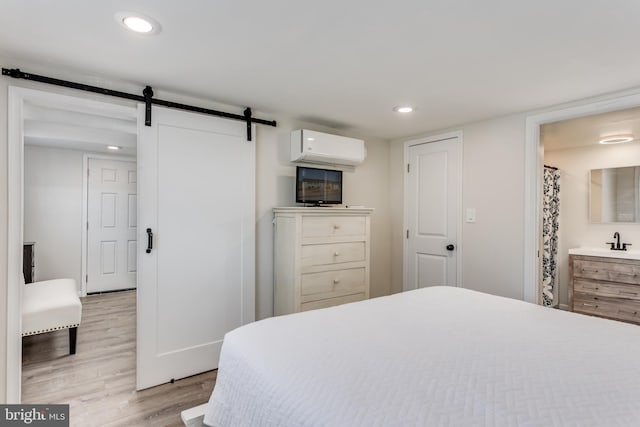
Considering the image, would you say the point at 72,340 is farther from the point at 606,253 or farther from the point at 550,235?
the point at 606,253

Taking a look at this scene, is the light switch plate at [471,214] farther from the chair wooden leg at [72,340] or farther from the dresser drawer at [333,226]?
the chair wooden leg at [72,340]

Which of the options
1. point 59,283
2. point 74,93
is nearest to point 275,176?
point 74,93

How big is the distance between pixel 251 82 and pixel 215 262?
1.44 m

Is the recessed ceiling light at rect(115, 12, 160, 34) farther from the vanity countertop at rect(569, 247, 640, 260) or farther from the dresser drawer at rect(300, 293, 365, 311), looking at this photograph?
the vanity countertop at rect(569, 247, 640, 260)

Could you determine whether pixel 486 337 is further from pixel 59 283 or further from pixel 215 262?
pixel 59 283

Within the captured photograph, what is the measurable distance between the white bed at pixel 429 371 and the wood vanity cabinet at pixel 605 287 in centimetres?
243

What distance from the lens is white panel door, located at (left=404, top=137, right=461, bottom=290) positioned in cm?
340

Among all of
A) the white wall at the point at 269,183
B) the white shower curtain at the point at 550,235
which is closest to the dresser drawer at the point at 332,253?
the white wall at the point at 269,183

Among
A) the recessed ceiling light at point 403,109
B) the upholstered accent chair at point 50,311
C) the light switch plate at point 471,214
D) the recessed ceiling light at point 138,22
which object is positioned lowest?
the upholstered accent chair at point 50,311

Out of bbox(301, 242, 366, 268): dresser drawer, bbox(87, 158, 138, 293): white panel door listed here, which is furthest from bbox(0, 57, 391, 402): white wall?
bbox(87, 158, 138, 293): white panel door

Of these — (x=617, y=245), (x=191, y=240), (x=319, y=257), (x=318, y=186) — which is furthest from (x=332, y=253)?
(x=617, y=245)

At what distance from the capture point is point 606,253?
11.8ft

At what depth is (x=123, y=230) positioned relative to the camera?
542 centimetres

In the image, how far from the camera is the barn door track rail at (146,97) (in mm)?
1994
